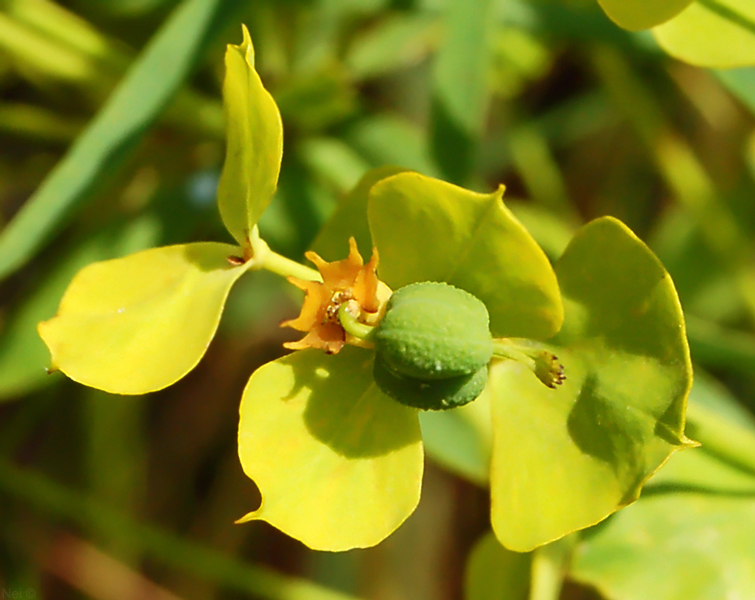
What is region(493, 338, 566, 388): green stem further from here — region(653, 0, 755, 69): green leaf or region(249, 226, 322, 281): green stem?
region(653, 0, 755, 69): green leaf

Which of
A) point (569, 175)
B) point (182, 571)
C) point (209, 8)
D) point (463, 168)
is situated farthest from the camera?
point (569, 175)

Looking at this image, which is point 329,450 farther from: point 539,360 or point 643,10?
point 643,10

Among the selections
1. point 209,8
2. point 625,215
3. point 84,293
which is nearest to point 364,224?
point 84,293

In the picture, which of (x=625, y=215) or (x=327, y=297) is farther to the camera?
(x=625, y=215)

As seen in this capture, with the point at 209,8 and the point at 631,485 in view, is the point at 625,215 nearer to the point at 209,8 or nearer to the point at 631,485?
the point at 209,8

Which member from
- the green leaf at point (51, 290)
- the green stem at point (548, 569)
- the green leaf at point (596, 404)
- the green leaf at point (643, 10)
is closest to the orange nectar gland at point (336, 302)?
the green leaf at point (596, 404)

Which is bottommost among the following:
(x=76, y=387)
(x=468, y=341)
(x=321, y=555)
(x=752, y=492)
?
(x=321, y=555)

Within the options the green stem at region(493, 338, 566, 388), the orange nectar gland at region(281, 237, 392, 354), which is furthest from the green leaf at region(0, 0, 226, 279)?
the green stem at region(493, 338, 566, 388)
